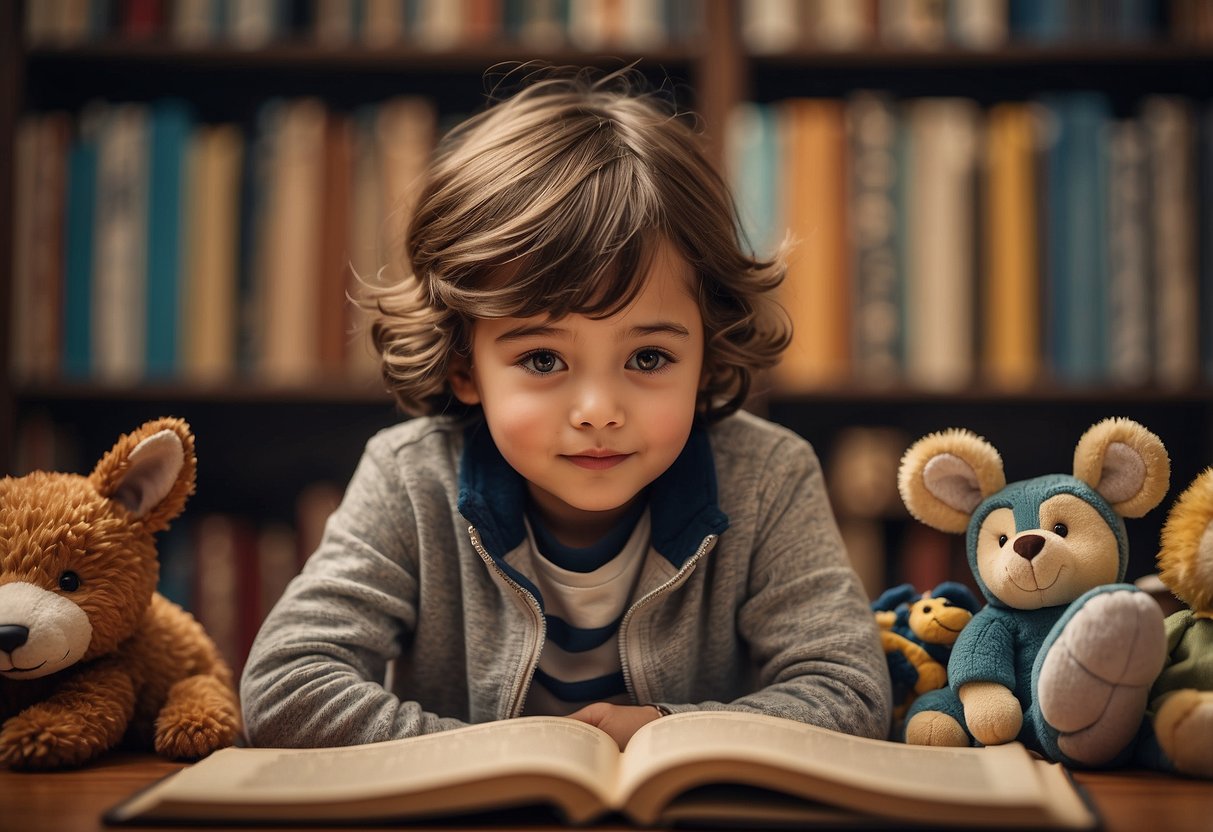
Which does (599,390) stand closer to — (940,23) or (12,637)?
(12,637)

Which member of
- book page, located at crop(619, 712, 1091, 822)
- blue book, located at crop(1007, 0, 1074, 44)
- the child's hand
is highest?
blue book, located at crop(1007, 0, 1074, 44)

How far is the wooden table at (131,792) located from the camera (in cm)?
59

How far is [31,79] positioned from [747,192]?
1.07 m

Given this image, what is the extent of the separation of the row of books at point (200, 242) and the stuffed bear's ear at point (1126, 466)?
1.07 metres

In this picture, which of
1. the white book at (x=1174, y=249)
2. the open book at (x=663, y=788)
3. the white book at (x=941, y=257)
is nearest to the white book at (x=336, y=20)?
the white book at (x=941, y=257)

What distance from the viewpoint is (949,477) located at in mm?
796

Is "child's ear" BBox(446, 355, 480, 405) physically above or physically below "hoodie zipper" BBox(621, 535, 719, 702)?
above

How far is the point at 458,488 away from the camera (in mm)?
939

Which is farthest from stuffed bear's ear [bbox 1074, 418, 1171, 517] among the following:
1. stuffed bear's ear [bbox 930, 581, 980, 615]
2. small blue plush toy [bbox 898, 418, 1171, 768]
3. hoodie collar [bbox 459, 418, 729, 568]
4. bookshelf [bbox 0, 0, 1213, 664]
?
bookshelf [bbox 0, 0, 1213, 664]

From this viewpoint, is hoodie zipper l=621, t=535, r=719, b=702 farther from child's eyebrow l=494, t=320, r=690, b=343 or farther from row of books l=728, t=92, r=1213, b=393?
row of books l=728, t=92, r=1213, b=393

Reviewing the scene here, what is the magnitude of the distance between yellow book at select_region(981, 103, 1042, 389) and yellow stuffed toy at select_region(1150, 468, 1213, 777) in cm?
90

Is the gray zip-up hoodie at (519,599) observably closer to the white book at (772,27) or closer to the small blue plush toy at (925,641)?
the small blue plush toy at (925,641)

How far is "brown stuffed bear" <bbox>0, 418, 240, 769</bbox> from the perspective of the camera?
721 millimetres

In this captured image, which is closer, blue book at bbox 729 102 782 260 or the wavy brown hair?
the wavy brown hair
